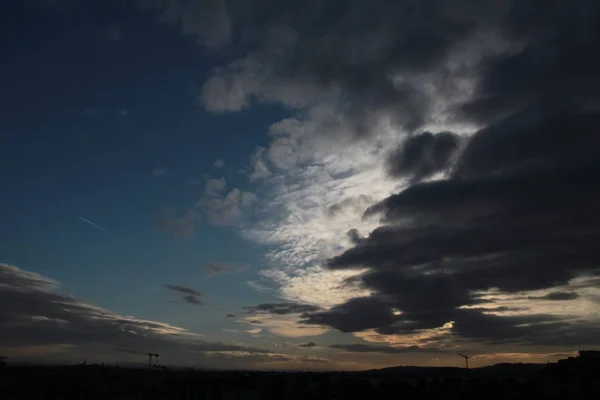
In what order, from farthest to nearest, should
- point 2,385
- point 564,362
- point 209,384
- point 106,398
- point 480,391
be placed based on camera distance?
point 564,362 → point 2,385 → point 106,398 → point 209,384 → point 480,391

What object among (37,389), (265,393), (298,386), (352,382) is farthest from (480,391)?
Result: (37,389)

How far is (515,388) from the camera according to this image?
54.3 m

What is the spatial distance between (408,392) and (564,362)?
44.1m

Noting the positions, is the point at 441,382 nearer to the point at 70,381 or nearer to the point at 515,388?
the point at 515,388

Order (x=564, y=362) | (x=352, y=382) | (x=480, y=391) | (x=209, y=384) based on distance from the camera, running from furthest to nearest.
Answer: (x=564, y=362)
(x=209, y=384)
(x=352, y=382)
(x=480, y=391)

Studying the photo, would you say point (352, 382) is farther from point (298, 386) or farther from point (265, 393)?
point (265, 393)

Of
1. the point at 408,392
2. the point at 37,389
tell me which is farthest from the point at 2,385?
the point at 408,392

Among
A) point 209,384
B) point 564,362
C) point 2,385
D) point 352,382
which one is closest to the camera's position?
point 352,382

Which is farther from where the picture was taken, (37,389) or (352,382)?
(37,389)

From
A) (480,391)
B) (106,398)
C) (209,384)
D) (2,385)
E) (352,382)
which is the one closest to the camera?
(480,391)

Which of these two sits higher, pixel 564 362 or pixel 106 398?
pixel 564 362

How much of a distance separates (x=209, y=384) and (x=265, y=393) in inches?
317

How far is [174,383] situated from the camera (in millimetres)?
63750

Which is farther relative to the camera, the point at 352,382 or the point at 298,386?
the point at 298,386
